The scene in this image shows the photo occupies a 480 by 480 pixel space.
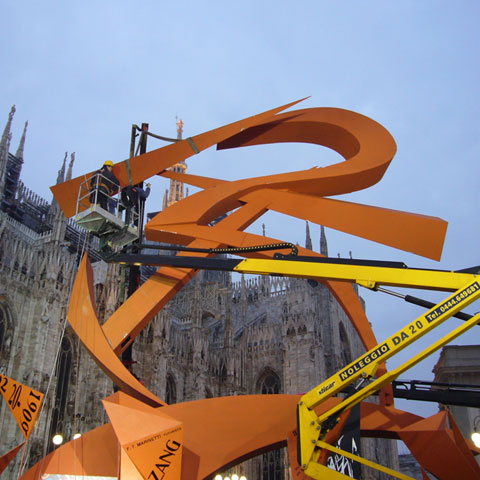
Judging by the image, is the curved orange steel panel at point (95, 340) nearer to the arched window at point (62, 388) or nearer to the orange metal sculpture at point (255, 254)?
the orange metal sculpture at point (255, 254)

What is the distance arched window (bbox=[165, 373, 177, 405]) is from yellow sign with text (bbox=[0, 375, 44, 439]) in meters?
24.3

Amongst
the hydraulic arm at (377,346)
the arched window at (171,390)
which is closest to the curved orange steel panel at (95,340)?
the hydraulic arm at (377,346)

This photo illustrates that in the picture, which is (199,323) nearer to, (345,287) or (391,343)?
(345,287)

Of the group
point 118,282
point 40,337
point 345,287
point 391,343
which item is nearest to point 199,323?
point 118,282

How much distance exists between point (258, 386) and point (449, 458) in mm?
31379

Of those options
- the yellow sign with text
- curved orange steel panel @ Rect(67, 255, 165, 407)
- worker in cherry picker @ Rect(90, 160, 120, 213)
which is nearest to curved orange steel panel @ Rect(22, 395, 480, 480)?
curved orange steel panel @ Rect(67, 255, 165, 407)

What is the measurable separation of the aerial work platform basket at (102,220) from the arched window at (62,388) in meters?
14.9

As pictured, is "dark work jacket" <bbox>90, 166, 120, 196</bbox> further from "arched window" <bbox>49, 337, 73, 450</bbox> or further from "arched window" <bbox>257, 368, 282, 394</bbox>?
"arched window" <bbox>257, 368, 282, 394</bbox>

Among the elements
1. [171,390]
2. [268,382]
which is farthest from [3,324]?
[268,382]

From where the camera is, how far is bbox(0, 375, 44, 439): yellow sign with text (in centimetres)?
983

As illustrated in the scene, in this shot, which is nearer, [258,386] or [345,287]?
[345,287]

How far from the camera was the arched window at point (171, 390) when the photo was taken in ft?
111

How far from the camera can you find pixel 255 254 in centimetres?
1168

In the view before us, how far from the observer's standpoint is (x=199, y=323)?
37.2m
